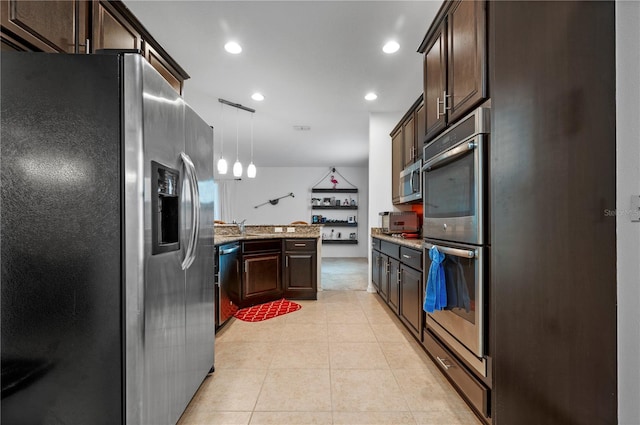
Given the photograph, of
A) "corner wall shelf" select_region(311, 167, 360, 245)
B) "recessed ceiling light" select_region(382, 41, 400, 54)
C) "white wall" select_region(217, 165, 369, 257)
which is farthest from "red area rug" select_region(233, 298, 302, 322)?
"white wall" select_region(217, 165, 369, 257)

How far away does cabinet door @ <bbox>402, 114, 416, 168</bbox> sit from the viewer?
3287 mm

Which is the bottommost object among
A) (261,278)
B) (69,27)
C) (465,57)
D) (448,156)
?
(261,278)

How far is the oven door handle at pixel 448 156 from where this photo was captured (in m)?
1.42

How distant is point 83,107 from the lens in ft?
3.44

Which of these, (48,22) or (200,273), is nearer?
(48,22)

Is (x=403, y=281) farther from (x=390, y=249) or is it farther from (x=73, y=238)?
(x=73, y=238)

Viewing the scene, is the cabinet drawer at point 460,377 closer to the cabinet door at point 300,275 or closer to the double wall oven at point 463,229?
the double wall oven at point 463,229

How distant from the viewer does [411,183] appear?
3.22 m

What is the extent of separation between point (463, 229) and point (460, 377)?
849 millimetres

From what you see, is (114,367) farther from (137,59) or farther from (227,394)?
(137,59)

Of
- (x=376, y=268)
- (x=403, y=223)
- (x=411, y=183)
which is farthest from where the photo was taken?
(x=376, y=268)

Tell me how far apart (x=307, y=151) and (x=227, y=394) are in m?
5.63

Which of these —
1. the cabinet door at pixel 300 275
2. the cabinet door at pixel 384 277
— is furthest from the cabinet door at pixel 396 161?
the cabinet door at pixel 300 275

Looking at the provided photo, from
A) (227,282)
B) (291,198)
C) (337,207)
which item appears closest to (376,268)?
(227,282)
